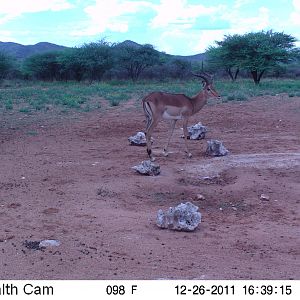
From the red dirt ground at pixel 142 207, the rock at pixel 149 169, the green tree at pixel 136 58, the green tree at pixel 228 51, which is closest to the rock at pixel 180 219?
the red dirt ground at pixel 142 207

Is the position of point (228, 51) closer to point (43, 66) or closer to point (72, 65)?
point (72, 65)

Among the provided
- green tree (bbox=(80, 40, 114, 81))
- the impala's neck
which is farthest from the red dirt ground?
green tree (bbox=(80, 40, 114, 81))

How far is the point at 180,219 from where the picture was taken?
267 inches

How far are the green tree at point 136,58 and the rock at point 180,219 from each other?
45.9 m

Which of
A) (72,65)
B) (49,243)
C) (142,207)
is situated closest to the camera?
(49,243)

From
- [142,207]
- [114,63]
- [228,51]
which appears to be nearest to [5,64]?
[114,63]

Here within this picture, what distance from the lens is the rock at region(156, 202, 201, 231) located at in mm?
6746

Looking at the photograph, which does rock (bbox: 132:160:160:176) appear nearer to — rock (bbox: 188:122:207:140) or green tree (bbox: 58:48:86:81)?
rock (bbox: 188:122:207:140)

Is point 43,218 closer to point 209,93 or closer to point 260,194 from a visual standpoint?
point 260,194

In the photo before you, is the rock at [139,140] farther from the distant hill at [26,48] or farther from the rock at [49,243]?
the distant hill at [26,48]

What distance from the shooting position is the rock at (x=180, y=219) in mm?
6746

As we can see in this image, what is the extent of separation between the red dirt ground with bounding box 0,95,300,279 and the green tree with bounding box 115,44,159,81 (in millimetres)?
38547

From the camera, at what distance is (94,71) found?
5088 cm

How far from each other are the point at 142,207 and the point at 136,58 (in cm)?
4524
